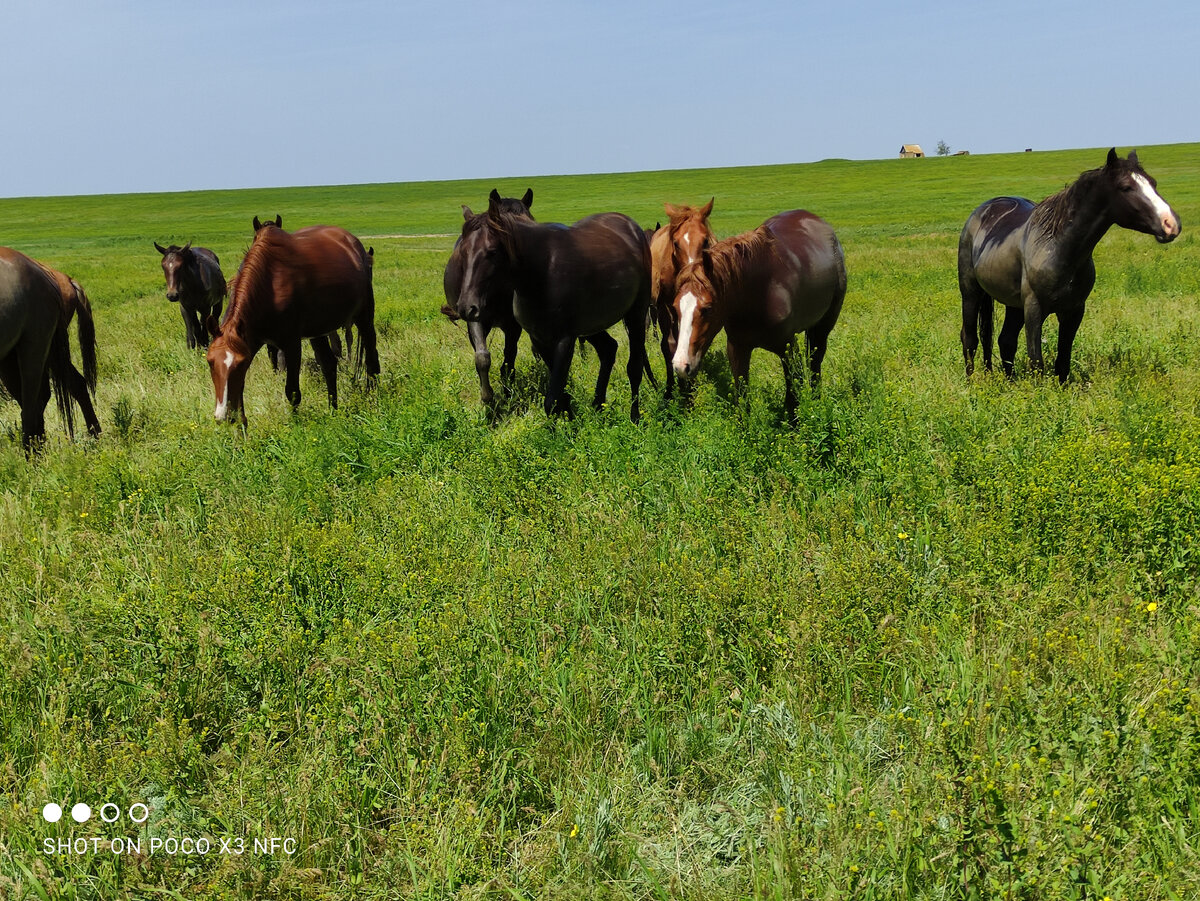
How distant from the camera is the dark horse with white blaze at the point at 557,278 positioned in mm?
6859

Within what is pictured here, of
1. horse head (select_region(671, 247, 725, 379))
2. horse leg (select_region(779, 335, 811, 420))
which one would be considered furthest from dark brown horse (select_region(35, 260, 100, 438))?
horse leg (select_region(779, 335, 811, 420))

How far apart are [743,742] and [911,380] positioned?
584cm

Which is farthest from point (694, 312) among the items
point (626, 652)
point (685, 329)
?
point (626, 652)

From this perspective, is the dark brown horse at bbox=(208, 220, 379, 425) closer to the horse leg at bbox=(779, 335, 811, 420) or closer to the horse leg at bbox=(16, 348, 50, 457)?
the horse leg at bbox=(16, 348, 50, 457)

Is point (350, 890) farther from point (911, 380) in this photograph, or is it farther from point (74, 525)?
point (911, 380)

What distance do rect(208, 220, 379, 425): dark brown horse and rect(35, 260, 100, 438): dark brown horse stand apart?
1379 millimetres

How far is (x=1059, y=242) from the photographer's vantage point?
7121mm

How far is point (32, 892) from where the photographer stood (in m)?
2.44

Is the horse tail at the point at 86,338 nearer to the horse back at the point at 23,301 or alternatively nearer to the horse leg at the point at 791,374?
the horse back at the point at 23,301

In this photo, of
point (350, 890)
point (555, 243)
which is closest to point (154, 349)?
point (555, 243)

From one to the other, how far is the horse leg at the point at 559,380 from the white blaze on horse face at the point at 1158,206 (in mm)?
4908

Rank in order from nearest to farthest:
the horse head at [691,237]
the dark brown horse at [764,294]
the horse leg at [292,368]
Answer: the dark brown horse at [764,294] < the horse head at [691,237] < the horse leg at [292,368]

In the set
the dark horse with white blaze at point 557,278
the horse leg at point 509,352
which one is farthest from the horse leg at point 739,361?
the horse leg at point 509,352

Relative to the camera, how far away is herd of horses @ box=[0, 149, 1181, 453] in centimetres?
665
